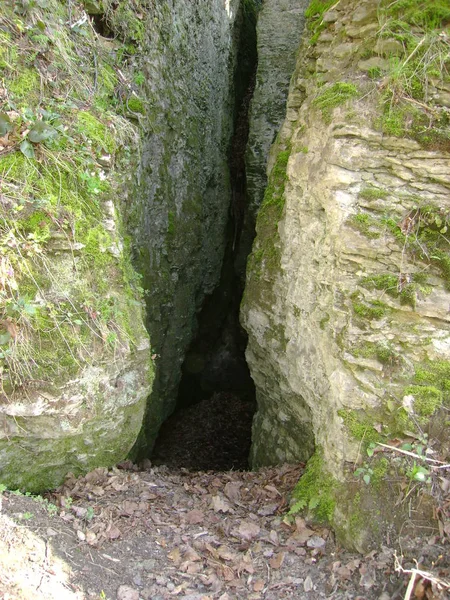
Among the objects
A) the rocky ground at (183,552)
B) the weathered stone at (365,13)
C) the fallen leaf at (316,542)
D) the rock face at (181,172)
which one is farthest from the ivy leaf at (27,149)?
the fallen leaf at (316,542)

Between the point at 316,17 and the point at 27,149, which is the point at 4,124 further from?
the point at 316,17

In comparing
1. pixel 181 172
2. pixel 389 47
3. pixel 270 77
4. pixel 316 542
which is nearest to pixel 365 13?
pixel 389 47

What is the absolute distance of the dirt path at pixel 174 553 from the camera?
8.97ft

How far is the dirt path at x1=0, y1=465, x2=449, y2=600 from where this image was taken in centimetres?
273

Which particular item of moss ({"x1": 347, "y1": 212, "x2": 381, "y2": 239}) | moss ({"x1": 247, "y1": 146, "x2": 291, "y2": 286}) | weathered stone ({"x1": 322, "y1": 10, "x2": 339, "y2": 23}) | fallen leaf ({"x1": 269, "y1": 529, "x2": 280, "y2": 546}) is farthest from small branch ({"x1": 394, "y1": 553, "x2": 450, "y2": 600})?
weathered stone ({"x1": 322, "y1": 10, "x2": 339, "y2": 23})

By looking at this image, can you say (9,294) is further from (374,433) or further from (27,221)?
A: (374,433)

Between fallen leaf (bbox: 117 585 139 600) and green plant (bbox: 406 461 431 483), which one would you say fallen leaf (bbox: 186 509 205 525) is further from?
green plant (bbox: 406 461 431 483)

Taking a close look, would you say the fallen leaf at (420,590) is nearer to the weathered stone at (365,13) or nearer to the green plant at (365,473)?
the green plant at (365,473)

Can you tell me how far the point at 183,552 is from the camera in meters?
3.26

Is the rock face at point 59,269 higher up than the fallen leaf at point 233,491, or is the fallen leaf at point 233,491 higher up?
the rock face at point 59,269

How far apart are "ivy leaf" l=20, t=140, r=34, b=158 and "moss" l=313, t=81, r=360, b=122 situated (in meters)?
2.42

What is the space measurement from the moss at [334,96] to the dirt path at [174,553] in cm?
Answer: 330

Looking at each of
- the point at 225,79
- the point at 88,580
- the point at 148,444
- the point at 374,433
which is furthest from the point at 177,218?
the point at 88,580

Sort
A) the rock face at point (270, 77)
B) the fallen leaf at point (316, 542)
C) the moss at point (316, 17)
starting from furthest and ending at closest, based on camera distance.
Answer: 1. the rock face at point (270, 77)
2. the moss at point (316, 17)
3. the fallen leaf at point (316, 542)
